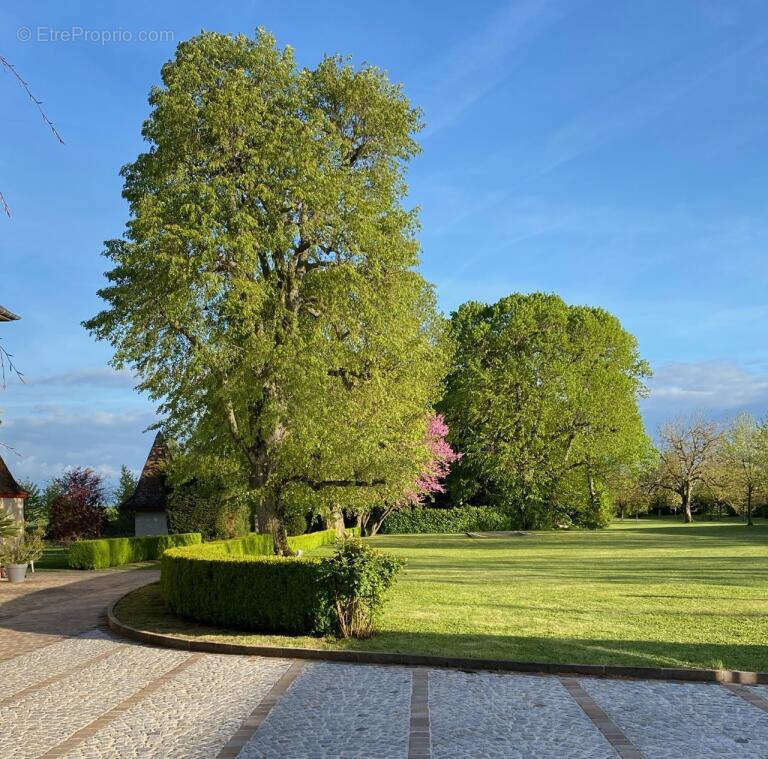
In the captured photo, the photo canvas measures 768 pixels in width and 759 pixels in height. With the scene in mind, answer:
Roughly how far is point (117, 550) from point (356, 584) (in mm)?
20669

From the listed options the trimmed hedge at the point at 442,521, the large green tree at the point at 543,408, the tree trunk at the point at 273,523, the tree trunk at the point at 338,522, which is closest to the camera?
the tree trunk at the point at 273,523

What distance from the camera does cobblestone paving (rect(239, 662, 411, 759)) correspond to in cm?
661

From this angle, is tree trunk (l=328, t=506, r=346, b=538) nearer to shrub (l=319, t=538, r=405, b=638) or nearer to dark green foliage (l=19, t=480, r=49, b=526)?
dark green foliage (l=19, t=480, r=49, b=526)

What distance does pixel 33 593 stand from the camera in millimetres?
20422

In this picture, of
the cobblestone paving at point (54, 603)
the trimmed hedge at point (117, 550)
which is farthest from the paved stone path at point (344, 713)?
the trimmed hedge at point (117, 550)

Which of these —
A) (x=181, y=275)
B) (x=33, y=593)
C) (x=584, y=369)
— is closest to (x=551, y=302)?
(x=584, y=369)

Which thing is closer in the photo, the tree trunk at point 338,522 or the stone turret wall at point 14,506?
the stone turret wall at point 14,506

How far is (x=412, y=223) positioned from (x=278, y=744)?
69.8ft

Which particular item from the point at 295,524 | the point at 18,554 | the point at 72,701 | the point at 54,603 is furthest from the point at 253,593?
the point at 295,524

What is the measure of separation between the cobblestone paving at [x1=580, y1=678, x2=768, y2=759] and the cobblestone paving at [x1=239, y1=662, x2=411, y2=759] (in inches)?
84.9

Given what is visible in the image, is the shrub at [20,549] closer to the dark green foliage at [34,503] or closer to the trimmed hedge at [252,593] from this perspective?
the trimmed hedge at [252,593]

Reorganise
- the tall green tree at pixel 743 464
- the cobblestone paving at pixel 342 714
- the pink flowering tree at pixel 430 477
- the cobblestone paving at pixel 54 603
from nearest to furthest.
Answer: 1. the cobblestone paving at pixel 342 714
2. the cobblestone paving at pixel 54 603
3. the pink flowering tree at pixel 430 477
4. the tall green tree at pixel 743 464

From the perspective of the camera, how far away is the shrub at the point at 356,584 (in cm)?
1138

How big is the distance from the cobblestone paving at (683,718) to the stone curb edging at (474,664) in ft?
0.78
